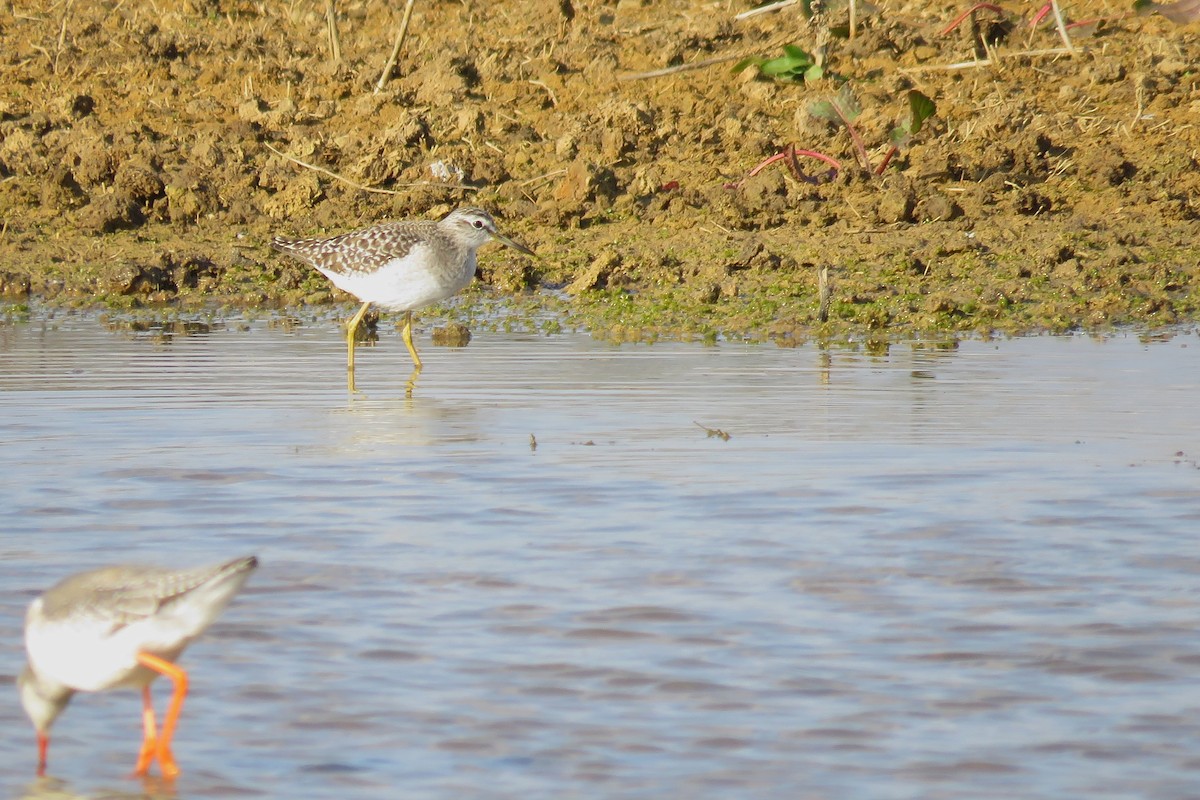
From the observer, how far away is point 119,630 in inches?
203

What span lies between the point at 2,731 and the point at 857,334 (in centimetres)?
771

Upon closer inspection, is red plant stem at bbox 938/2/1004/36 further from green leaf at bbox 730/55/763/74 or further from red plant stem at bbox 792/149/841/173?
red plant stem at bbox 792/149/841/173

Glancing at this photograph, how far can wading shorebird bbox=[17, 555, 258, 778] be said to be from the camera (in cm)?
507

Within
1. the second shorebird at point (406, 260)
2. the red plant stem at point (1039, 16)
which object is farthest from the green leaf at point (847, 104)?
the second shorebird at point (406, 260)

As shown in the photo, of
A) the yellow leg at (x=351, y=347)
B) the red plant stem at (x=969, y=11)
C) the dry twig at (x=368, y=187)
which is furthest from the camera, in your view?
the red plant stem at (x=969, y=11)

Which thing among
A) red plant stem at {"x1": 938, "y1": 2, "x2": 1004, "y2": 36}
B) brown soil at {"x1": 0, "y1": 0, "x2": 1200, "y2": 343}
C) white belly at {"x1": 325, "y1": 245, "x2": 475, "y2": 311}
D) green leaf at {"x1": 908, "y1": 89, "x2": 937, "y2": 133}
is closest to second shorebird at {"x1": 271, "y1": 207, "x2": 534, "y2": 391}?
white belly at {"x1": 325, "y1": 245, "x2": 475, "y2": 311}

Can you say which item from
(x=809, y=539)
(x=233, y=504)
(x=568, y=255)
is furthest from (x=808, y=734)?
(x=568, y=255)

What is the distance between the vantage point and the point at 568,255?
14227 millimetres

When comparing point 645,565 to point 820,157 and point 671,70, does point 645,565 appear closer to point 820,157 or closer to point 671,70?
point 820,157

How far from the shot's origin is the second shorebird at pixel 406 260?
12.4m

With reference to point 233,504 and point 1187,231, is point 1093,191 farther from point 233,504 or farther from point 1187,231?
point 233,504

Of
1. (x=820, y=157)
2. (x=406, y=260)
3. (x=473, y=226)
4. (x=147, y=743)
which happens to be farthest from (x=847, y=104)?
(x=147, y=743)

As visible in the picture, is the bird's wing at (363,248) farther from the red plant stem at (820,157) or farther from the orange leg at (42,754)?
the orange leg at (42,754)

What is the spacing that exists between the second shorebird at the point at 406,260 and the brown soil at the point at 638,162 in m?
0.95
